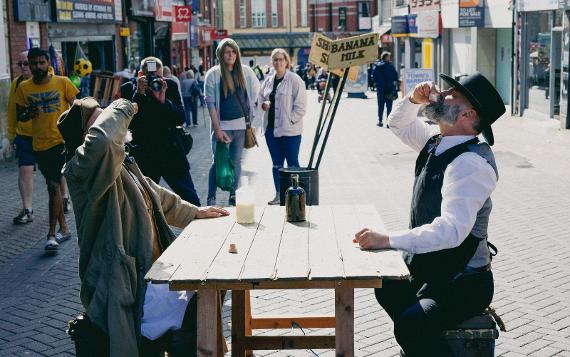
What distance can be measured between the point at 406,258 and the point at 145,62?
16.7ft

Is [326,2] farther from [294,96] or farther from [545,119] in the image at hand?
[294,96]

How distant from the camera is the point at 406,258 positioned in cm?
420

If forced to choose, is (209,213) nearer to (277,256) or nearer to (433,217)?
(277,256)

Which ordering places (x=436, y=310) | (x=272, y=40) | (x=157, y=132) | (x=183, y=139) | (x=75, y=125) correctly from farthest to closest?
(x=272, y=40)
(x=183, y=139)
(x=157, y=132)
(x=75, y=125)
(x=436, y=310)

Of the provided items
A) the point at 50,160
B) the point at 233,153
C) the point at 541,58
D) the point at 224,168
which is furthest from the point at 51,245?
the point at 541,58

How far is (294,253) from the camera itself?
396cm

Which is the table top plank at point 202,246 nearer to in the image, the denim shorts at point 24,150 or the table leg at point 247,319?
the table leg at point 247,319

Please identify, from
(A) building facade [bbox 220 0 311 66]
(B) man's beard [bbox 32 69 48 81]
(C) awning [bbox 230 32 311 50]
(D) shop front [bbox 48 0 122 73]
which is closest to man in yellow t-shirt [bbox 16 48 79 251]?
(B) man's beard [bbox 32 69 48 81]

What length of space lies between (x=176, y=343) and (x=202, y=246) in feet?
1.54

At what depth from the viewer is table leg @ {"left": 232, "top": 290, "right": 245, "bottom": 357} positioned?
4.75 meters

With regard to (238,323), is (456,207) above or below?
above

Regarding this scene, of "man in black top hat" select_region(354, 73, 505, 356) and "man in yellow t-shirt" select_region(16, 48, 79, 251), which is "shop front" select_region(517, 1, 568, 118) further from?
"man in black top hat" select_region(354, 73, 505, 356)

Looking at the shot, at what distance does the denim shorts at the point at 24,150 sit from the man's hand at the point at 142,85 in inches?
72.3

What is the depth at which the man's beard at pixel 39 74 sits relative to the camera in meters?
8.77
